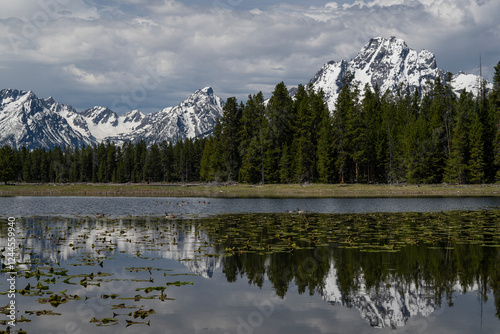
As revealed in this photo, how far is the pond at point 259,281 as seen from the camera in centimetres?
1311

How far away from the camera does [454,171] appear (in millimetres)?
103688

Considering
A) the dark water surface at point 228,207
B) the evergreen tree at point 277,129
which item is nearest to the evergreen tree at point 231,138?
the evergreen tree at point 277,129

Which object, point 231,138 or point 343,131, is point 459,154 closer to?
point 343,131

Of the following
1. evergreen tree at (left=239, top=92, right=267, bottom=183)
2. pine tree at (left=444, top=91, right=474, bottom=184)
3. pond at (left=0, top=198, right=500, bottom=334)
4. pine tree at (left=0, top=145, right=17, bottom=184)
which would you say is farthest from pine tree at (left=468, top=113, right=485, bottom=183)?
pine tree at (left=0, top=145, right=17, bottom=184)

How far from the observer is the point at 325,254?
904 inches

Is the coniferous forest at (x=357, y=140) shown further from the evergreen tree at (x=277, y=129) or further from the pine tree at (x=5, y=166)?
the pine tree at (x=5, y=166)

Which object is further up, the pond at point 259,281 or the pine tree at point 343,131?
the pine tree at point 343,131

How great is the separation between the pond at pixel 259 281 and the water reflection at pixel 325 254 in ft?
0.24

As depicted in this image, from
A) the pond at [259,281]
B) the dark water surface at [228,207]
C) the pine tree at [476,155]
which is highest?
the pine tree at [476,155]

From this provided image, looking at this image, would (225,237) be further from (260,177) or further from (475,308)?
(260,177)

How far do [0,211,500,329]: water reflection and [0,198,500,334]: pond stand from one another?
7 centimetres

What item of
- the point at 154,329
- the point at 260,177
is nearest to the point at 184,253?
the point at 154,329

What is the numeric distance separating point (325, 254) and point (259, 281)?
20.5 ft

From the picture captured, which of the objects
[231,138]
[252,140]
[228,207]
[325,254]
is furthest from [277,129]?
[325,254]
